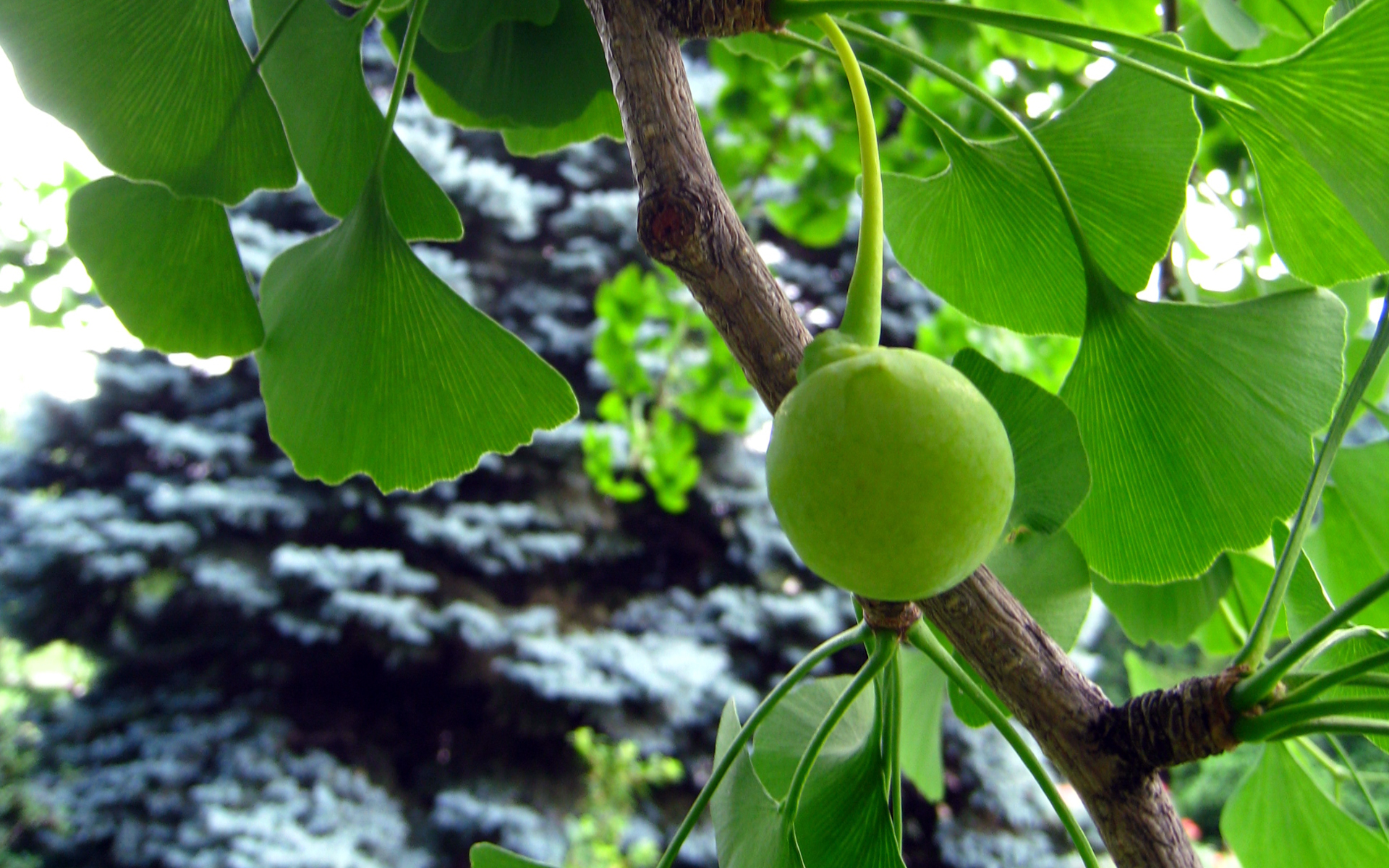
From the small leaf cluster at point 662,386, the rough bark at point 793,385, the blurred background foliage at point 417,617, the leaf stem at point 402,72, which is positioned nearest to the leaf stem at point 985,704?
the rough bark at point 793,385

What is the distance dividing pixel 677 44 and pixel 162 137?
0.19 m

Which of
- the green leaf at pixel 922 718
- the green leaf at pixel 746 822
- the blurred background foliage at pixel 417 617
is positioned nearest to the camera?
the green leaf at pixel 746 822

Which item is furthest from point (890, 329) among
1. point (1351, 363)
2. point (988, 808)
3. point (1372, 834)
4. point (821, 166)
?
point (1372, 834)

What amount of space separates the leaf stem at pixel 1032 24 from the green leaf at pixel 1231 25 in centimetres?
18

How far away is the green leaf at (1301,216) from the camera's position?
261 mm

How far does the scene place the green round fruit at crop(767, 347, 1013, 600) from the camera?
0.58 ft

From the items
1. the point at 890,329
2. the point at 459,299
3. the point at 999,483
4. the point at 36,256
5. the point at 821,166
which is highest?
the point at 890,329

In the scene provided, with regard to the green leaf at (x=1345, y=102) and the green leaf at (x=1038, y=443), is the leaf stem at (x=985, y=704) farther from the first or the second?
the green leaf at (x=1345, y=102)

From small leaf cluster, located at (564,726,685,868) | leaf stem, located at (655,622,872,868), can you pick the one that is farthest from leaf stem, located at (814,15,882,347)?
small leaf cluster, located at (564,726,685,868)

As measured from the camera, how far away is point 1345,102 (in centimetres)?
22

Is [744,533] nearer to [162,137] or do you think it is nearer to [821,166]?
[821,166]

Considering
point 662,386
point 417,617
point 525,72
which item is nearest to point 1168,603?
point 525,72

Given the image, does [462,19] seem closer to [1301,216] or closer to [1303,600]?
[1301,216]

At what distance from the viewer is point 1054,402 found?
0.29 m
